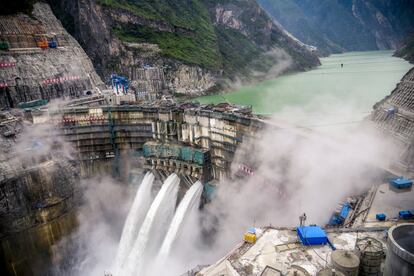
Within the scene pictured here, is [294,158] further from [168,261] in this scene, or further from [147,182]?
[147,182]

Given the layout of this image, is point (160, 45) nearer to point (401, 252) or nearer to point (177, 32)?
point (177, 32)

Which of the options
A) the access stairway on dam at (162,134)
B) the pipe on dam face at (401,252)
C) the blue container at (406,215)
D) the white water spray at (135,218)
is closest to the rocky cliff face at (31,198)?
A: the access stairway on dam at (162,134)

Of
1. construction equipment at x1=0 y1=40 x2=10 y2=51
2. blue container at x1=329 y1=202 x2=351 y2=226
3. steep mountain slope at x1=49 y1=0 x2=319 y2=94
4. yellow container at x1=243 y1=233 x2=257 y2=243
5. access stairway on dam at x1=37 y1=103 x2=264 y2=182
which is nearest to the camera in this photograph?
yellow container at x1=243 y1=233 x2=257 y2=243

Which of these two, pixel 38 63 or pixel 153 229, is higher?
pixel 38 63

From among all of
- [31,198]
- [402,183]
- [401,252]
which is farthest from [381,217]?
[31,198]

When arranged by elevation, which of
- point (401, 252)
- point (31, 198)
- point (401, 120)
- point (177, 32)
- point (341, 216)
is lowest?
point (31, 198)

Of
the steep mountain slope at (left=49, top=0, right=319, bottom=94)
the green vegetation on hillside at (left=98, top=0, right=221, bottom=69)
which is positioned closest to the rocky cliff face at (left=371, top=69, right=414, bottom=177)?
the steep mountain slope at (left=49, top=0, right=319, bottom=94)

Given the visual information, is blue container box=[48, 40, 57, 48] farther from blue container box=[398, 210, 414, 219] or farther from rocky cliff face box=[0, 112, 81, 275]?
blue container box=[398, 210, 414, 219]

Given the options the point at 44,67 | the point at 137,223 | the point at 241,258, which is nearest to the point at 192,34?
the point at 44,67
